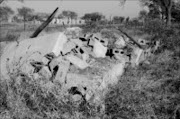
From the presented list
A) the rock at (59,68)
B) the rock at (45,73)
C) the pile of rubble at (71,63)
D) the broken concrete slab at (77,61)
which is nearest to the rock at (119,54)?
the pile of rubble at (71,63)

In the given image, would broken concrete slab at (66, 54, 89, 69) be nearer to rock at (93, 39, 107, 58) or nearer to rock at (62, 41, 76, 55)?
rock at (62, 41, 76, 55)

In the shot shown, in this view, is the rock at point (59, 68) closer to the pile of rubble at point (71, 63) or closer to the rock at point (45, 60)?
the pile of rubble at point (71, 63)

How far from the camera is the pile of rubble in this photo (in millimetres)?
3434

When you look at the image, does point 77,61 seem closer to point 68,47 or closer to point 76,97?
point 68,47

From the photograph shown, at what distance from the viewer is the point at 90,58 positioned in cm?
489

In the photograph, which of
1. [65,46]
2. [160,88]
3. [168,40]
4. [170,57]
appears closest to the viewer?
[160,88]

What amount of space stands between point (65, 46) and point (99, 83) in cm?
180

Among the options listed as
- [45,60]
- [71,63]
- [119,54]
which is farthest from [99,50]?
[45,60]

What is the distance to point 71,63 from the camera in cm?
416

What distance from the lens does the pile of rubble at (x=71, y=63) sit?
343 cm

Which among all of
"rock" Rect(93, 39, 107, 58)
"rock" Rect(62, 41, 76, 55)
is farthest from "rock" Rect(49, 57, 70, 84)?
"rock" Rect(93, 39, 107, 58)

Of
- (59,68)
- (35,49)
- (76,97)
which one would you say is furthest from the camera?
(35,49)

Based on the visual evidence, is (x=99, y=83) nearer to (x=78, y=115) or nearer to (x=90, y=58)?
(x=78, y=115)

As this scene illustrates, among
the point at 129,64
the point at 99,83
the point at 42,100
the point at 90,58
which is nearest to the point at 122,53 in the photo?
the point at 129,64
